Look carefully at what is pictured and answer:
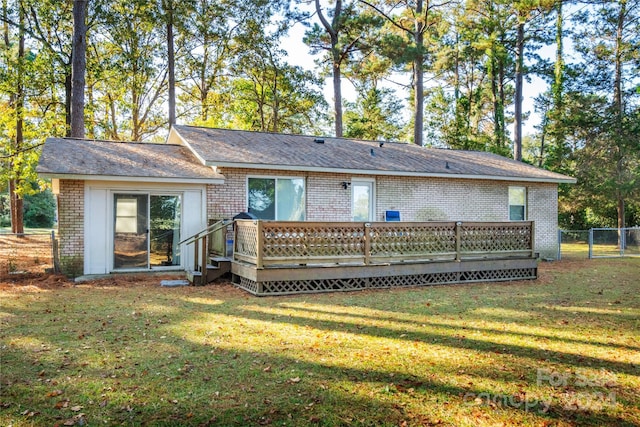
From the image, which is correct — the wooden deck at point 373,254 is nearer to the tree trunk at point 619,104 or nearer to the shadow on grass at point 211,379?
the shadow on grass at point 211,379

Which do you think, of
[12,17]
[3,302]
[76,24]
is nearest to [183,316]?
[3,302]

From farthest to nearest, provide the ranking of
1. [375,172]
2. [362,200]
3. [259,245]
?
[362,200]
[375,172]
[259,245]

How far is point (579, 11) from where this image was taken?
24.0 metres

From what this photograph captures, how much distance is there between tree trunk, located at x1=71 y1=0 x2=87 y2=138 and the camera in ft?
53.1

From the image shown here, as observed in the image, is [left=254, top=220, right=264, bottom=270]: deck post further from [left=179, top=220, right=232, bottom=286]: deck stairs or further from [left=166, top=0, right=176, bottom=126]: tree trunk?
[left=166, top=0, right=176, bottom=126]: tree trunk

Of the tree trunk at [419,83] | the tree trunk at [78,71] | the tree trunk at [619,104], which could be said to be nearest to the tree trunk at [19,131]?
the tree trunk at [78,71]

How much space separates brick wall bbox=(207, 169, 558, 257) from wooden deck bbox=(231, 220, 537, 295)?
2.14 metres

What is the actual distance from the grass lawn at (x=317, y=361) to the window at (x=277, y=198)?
4.23m

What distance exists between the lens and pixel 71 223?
10461 millimetres

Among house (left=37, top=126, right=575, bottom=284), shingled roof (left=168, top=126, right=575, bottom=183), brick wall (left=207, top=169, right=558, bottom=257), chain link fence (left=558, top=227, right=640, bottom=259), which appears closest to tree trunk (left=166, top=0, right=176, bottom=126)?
house (left=37, top=126, right=575, bottom=284)

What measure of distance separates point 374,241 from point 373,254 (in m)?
0.28

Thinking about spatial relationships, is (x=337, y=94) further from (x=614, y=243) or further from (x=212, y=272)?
(x=212, y=272)

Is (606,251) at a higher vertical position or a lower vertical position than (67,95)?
lower

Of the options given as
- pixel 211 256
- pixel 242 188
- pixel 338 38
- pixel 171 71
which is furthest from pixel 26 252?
pixel 338 38
